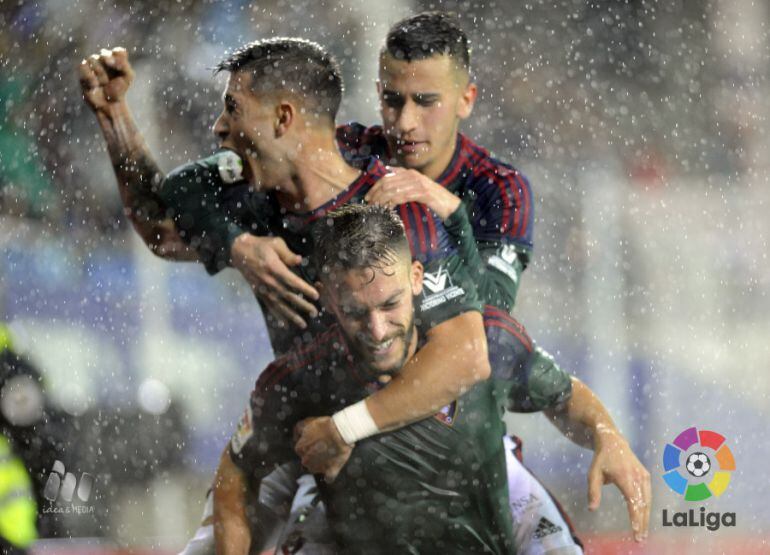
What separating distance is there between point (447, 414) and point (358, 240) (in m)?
0.29

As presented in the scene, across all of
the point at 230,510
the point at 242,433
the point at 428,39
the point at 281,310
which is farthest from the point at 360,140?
the point at 230,510

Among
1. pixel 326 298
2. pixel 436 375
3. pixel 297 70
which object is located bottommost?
pixel 436 375

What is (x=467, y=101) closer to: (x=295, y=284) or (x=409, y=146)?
(x=409, y=146)

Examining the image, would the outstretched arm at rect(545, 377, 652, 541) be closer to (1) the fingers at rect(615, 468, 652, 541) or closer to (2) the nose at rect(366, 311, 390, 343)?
(1) the fingers at rect(615, 468, 652, 541)

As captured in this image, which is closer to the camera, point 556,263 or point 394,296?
point 394,296

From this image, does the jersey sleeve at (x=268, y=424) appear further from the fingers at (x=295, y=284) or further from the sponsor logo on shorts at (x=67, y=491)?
the sponsor logo on shorts at (x=67, y=491)

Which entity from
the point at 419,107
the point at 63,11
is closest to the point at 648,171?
the point at 419,107

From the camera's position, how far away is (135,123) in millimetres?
1525

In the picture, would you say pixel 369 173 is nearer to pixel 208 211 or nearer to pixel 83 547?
pixel 208 211

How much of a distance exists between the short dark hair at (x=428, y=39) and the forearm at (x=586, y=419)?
55cm

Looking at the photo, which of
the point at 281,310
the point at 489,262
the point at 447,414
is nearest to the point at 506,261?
the point at 489,262

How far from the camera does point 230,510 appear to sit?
1499mm

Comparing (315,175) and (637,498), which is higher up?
(315,175)

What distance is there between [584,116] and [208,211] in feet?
2.00
